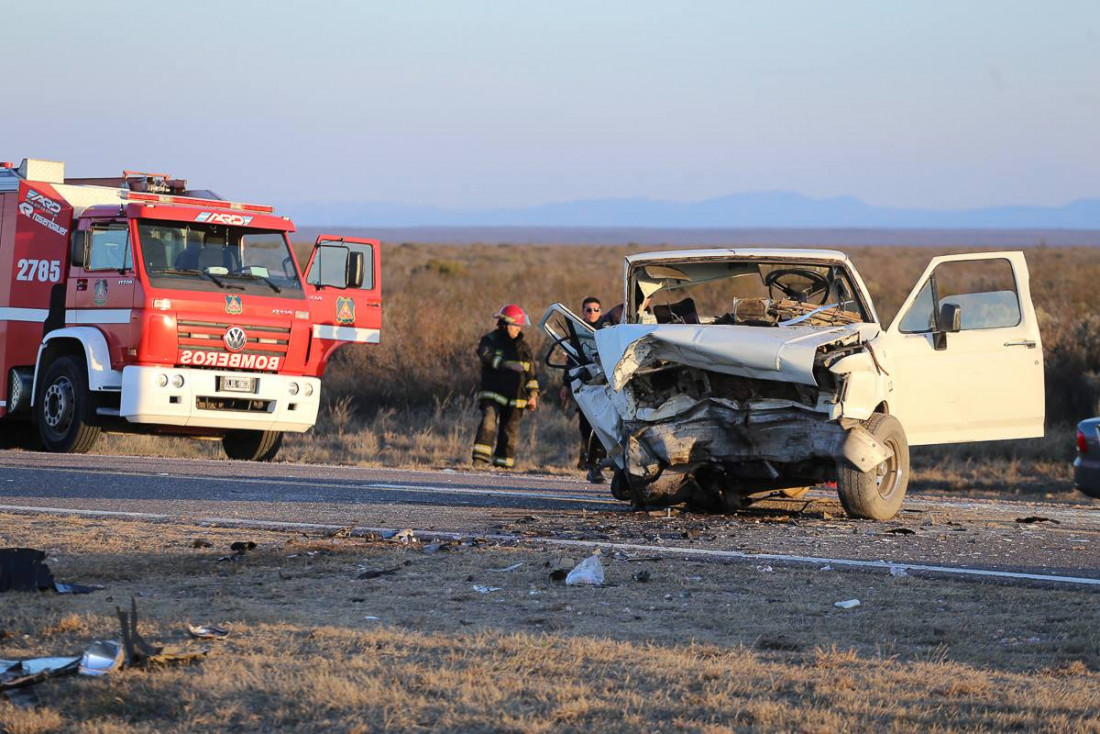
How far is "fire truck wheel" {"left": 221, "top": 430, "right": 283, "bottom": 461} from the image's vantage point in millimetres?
17734

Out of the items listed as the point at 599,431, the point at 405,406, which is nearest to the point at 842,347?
the point at 599,431

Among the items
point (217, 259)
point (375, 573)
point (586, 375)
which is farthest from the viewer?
point (217, 259)

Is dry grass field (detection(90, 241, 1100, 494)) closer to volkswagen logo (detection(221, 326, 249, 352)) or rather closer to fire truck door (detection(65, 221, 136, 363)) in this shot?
volkswagen logo (detection(221, 326, 249, 352))

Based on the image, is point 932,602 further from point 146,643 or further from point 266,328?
point 266,328

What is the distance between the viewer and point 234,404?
1620cm

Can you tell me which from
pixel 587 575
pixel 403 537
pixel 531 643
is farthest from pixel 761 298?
pixel 531 643

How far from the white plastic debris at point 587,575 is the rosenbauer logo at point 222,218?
9221 mm

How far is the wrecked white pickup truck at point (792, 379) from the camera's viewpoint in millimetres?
10078

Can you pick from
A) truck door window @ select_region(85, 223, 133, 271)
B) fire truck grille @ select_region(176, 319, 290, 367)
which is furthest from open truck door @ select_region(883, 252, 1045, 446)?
truck door window @ select_region(85, 223, 133, 271)

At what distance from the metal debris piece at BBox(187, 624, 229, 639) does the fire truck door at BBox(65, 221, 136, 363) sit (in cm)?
979

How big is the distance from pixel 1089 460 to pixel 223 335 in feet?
29.8

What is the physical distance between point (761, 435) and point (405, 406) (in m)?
14.5

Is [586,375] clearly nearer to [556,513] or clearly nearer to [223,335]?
[556,513]

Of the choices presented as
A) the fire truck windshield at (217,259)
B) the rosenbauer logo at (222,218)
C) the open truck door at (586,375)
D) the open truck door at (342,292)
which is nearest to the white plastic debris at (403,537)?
the open truck door at (586,375)
